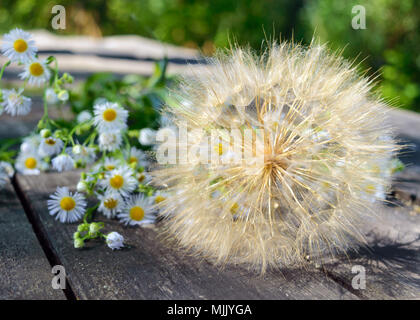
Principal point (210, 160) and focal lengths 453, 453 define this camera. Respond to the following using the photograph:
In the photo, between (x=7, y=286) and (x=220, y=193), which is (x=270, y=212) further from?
(x=7, y=286)

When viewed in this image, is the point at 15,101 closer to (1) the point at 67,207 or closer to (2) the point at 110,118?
(2) the point at 110,118

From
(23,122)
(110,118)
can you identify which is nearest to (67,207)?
(110,118)

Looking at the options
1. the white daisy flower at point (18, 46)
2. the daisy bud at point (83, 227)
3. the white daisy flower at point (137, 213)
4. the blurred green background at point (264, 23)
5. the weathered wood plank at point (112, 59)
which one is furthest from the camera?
the blurred green background at point (264, 23)

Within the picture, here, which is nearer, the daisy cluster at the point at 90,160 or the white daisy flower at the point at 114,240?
the white daisy flower at the point at 114,240

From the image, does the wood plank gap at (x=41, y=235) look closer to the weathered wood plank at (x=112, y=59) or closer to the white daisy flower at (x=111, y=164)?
the white daisy flower at (x=111, y=164)

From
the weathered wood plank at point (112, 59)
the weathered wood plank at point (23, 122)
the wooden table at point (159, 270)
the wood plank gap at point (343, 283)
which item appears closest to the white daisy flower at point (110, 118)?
the wooden table at point (159, 270)

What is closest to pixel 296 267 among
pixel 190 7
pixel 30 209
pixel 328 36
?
pixel 30 209
